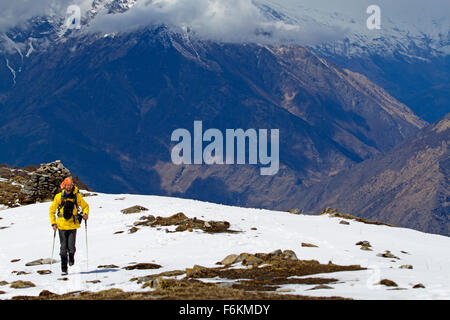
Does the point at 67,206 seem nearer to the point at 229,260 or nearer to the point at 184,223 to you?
the point at 229,260

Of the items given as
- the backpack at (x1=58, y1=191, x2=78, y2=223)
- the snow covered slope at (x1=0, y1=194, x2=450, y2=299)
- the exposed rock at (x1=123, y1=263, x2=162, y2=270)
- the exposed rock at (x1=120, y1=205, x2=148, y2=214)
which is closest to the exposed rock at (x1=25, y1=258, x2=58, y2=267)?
the snow covered slope at (x1=0, y1=194, x2=450, y2=299)

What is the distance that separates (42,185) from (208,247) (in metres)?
26.5

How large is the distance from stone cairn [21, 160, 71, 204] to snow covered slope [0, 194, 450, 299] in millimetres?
5589

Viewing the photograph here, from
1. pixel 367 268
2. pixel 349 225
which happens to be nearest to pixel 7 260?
pixel 367 268

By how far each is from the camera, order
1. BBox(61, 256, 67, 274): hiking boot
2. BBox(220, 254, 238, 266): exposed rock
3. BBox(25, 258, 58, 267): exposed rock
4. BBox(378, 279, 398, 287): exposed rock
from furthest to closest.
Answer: BBox(25, 258, 58, 267): exposed rock < BBox(220, 254, 238, 266): exposed rock < BBox(61, 256, 67, 274): hiking boot < BBox(378, 279, 398, 287): exposed rock

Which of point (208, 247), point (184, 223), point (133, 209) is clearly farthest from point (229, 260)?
point (133, 209)

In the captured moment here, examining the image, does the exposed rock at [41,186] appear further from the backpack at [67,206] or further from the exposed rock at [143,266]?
the backpack at [67,206]

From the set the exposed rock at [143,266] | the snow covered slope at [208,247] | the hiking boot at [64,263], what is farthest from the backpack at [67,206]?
the exposed rock at [143,266]

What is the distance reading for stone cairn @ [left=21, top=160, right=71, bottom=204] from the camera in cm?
5131

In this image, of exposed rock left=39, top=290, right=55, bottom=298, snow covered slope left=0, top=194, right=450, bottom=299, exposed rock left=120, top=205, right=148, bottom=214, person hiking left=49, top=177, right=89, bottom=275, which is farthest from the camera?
exposed rock left=120, top=205, right=148, bottom=214

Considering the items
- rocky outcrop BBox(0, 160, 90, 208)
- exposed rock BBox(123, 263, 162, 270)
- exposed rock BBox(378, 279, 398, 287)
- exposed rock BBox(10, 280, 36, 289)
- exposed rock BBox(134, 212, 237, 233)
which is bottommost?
exposed rock BBox(10, 280, 36, 289)

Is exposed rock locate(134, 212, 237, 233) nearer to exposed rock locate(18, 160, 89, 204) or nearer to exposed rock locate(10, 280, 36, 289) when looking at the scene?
exposed rock locate(10, 280, 36, 289)
